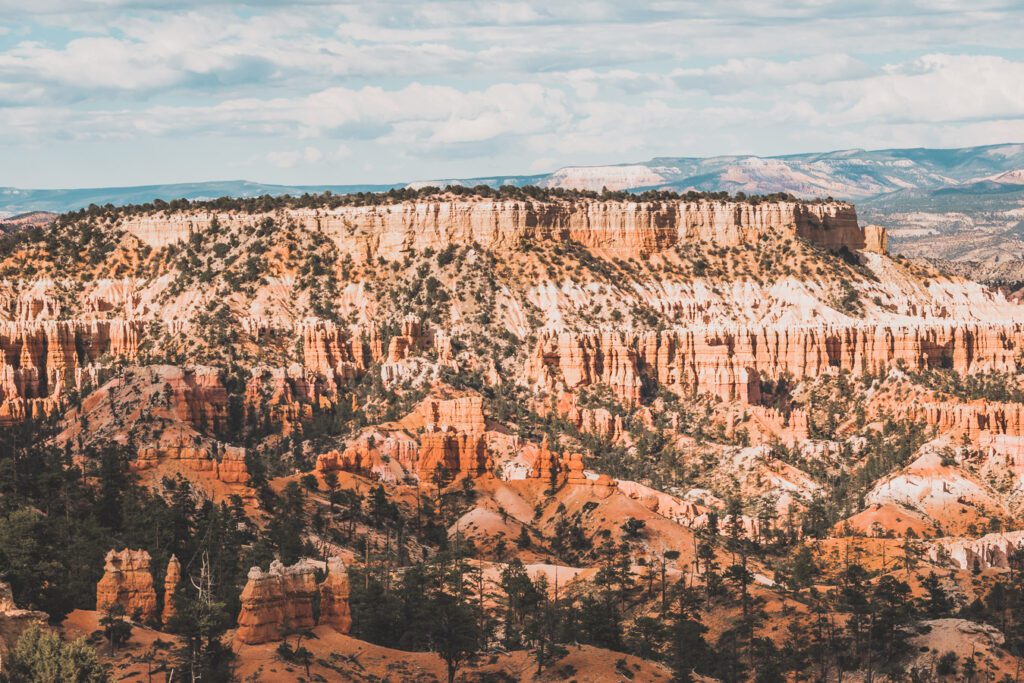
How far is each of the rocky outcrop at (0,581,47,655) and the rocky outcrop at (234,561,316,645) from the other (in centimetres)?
963

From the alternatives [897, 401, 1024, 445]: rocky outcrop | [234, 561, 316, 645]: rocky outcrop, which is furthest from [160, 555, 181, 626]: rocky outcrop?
[897, 401, 1024, 445]: rocky outcrop

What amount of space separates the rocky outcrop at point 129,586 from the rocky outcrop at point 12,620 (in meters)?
6.79

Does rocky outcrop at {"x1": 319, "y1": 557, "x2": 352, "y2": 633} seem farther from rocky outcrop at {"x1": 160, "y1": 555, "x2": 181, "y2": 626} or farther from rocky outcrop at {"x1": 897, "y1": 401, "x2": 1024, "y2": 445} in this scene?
rocky outcrop at {"x1": 897, "y1": 401, "x2": 1024, "y2": 445}

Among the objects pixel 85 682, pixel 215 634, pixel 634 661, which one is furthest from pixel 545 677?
pixel 85 682

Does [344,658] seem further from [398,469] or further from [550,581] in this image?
[398,469]

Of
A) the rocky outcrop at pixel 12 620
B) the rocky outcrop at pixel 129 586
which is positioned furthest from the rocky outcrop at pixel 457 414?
the rocky outcrop at pixel 12 620

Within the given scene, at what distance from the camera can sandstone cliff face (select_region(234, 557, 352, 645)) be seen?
8912cm

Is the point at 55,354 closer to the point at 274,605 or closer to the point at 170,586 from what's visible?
the point at 170,586

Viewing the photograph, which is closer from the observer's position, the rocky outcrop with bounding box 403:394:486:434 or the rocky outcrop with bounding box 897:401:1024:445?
→ the rocky outcrop with bounding box 403:394:486:434

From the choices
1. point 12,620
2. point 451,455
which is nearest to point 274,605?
point 12,620

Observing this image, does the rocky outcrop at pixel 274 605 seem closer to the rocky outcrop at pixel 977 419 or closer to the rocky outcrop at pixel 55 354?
the rocky outcrop at pixel 977 419

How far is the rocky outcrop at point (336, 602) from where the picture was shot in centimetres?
9406

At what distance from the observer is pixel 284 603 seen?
9050cm

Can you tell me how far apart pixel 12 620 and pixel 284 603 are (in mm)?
13839
